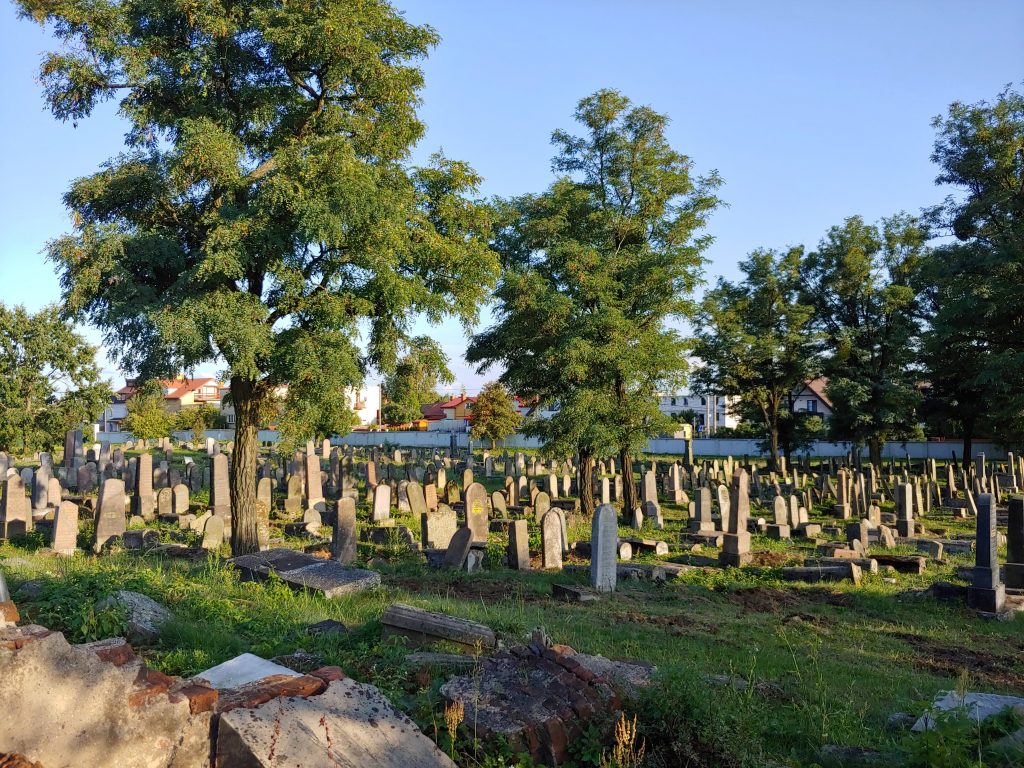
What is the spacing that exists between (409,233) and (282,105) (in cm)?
350

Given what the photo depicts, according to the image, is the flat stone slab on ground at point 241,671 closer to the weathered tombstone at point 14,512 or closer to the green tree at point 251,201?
the green tree at point 251,201

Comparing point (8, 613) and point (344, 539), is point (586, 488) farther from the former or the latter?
point (8, 613)

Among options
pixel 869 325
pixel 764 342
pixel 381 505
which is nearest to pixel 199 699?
pixel 381 505

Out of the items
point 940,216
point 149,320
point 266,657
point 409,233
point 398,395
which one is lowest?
point 266,657

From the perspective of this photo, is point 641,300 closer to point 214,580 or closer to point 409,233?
point 409,233

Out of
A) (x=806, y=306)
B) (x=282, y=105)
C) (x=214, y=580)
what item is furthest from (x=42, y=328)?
(x=806, y=306)

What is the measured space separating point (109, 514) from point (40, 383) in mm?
29226

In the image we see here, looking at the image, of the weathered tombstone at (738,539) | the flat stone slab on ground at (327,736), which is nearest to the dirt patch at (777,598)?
the weathered tombstone at (738,539)

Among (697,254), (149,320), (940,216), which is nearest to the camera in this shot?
(149,320)

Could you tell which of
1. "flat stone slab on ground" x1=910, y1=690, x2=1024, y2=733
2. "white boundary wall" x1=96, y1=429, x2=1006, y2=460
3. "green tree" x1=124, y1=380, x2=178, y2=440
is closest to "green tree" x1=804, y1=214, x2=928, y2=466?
"white boundary wall" x1=96, y1=429, x2=1006, y2=460

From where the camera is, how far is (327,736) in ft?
14.3

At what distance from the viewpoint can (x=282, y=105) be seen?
548 inches

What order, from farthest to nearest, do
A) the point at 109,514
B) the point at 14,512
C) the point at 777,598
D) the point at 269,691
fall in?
the point at 14,512
the point at 109,514
the point at 777,598
the point at 269,691

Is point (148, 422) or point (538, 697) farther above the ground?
point (148, 422)
